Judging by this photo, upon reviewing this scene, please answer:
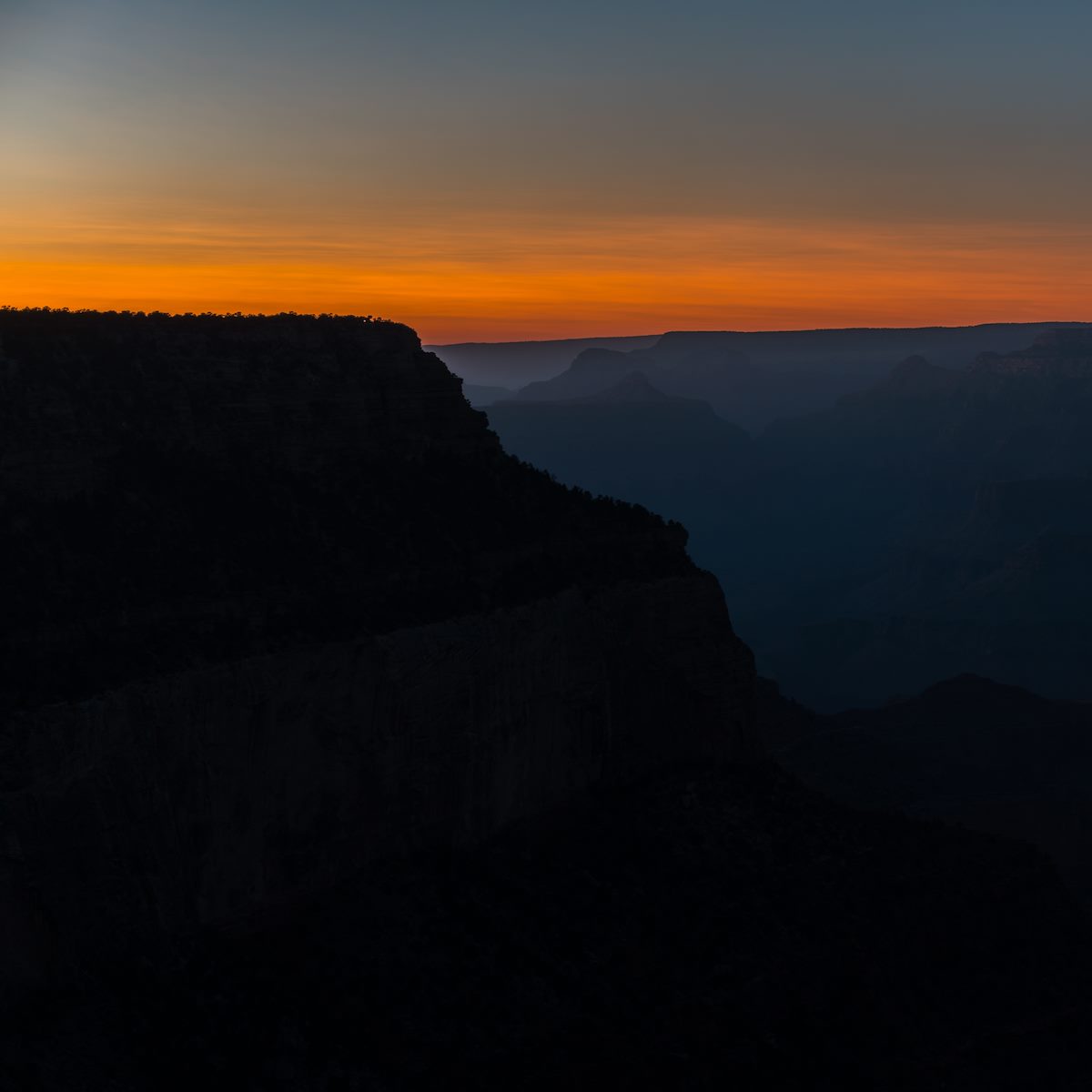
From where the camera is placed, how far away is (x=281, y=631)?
36438 millimetres

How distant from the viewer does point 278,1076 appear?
1251 inches

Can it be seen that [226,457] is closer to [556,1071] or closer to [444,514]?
[444,514]

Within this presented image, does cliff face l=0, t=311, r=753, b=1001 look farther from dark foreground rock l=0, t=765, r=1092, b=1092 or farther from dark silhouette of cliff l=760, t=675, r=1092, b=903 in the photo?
dark silhouette of cliff l=760, t=675, r=1092, b=903

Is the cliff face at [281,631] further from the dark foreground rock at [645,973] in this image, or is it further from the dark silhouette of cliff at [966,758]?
the dark silhouette of cliff at [966,758]

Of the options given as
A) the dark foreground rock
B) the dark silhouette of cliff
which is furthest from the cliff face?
the dark silhouette of cliff

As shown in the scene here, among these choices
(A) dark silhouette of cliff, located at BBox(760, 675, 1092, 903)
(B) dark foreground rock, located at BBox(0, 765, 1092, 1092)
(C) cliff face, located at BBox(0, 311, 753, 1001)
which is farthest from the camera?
(A) dark silhouette of cliff, located at BBox(760, 675, 1092, 903)

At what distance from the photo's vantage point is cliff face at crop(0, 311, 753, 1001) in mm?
31859

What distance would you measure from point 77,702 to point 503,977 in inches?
458

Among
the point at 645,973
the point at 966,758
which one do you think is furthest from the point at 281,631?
the point at 966,758

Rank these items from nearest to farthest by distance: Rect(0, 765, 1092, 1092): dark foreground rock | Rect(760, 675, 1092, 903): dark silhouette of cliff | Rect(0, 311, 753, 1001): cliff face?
Rect(0, 311, 753, 1001): cliff face, Rect(0, 765, 1092, 1092): dark foreground rock, Rect(760, 675, 1092, 903): dark silhouette of cliff

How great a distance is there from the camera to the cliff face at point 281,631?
3186 centimetres

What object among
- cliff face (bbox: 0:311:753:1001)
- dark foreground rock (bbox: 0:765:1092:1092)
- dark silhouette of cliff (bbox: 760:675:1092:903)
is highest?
cliff face (bbox: 0:311:753:1001)

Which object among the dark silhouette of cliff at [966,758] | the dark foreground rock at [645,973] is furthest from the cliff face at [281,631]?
the dark silhouette of cliff at [966,758]

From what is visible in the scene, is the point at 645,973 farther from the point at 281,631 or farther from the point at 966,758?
the point at 966,758
